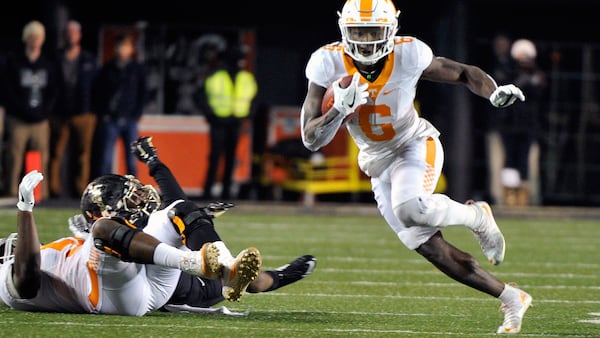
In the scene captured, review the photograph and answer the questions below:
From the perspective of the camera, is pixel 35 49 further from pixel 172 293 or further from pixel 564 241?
pixel 172 293

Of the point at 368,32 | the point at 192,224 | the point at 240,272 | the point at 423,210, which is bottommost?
the point at 240,272

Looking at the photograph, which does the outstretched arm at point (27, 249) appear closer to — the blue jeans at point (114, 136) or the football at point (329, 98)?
the football at point (329, 98)

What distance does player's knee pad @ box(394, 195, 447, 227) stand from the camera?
6.01 meters

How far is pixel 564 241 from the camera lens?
11078mm

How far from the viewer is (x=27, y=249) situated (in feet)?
19.7

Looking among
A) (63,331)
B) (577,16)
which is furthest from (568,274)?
(577,16)

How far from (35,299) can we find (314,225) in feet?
19.6

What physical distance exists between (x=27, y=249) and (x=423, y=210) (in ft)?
5.81

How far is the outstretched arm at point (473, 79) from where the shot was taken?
5.90 metres

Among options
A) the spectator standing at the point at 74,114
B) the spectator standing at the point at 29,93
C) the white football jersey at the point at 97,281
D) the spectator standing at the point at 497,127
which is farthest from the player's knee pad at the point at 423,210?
the spectator standing at the point at 497,127

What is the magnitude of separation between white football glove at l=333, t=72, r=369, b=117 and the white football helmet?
464 mm

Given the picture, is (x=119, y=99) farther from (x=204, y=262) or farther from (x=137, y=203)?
(x=204, y=262)

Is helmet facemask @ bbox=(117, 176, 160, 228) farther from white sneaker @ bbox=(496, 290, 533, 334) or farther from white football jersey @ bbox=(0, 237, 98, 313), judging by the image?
white sneaker @ bbox=(496, 290, 533, 334)

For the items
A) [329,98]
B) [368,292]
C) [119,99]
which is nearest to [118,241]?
[329,98]
